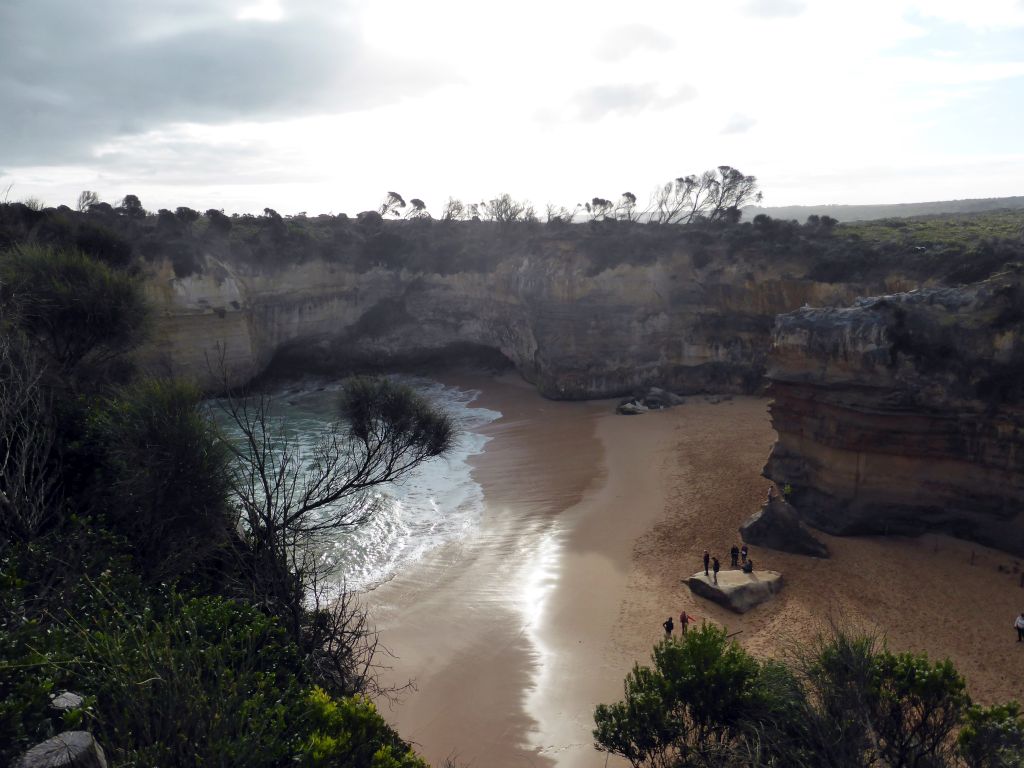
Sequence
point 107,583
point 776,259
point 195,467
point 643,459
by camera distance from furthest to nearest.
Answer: point 776,259, point 643,459, point 195,467, point 107,583

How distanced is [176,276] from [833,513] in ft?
104

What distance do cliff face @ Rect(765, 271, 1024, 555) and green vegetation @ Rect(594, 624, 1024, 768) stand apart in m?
9.67

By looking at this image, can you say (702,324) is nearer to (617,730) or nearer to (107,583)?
(617,730)

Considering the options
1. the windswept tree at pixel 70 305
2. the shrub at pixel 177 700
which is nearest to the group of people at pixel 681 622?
the shrub at pixel 177 700

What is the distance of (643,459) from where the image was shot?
27.0m

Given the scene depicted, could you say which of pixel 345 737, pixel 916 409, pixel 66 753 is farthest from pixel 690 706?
pixel 916 409

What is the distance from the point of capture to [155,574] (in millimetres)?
9773

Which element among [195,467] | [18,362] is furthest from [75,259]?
[195,467]

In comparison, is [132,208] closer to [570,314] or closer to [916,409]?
[570,314]

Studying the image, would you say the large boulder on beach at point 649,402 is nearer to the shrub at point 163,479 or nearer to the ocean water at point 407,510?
the ocean water at point 407,510

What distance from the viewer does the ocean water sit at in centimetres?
1917

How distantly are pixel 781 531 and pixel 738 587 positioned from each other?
2995 mm

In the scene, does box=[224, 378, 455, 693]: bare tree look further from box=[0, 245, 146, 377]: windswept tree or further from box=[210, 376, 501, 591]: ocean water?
box=[0, 245, 146, 377]: windswept tree

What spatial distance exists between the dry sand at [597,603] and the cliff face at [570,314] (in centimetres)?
1114
